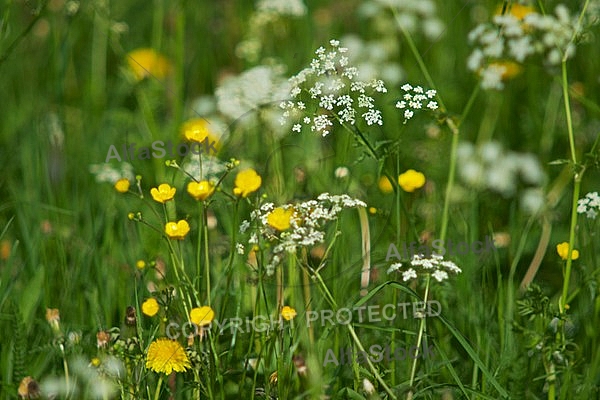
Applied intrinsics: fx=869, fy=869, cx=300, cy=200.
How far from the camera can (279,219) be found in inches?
62.5

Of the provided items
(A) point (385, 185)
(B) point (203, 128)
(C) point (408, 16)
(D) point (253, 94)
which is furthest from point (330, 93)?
(C) point (408, 16)

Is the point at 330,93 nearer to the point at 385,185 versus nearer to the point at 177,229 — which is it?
the point at 177,229

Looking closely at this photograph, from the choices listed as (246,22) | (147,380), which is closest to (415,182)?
(147,380)

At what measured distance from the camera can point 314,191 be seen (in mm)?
2377

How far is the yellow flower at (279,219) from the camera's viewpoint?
158 centimetres

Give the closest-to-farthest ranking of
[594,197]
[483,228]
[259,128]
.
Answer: [594,197] < [483,228] < [259,128]

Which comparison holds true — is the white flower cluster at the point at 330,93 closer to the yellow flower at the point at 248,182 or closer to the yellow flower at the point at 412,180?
the yellow flower at the point at 248,182

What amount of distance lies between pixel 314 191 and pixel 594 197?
2.76 ft

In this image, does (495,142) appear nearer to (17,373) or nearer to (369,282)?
(369,282)

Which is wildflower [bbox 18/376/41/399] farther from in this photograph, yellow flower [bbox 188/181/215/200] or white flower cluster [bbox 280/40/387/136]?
white flower cluster [bbox 280/40/387/136]

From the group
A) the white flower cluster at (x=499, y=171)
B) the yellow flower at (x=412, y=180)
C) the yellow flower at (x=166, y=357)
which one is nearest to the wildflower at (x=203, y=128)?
the yellow flower at (x=412, y=180)

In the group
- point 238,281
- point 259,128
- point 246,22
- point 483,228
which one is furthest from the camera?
point 246,22

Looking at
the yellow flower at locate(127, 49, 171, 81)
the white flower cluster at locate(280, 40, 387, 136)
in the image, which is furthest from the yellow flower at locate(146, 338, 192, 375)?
the yellow flower at locate(127, 49, 171, 81)

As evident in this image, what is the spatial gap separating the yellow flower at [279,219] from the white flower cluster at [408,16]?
5.78 ft
